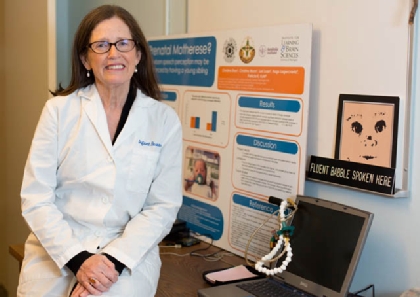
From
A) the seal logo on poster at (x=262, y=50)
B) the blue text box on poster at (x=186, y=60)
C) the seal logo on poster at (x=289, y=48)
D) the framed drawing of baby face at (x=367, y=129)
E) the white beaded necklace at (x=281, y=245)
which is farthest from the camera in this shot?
the blue text box on poster at (x=186, y=60)

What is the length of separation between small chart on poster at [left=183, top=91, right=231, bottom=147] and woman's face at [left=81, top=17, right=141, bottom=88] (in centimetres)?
56

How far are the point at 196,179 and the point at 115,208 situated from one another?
0.69 meters

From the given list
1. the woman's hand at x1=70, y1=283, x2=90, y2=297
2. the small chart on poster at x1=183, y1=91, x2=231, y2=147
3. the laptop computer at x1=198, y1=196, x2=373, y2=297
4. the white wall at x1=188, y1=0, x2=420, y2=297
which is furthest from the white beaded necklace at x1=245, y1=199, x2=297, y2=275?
the woman's hand at x1=70, y1=283, x2=90, y2=297

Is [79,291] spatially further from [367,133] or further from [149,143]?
[367,133]

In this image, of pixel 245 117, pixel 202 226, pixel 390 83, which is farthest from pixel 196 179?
pixel 390 83

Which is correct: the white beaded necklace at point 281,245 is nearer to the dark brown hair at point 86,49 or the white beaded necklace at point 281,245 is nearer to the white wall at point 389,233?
the white wall at point 389,233

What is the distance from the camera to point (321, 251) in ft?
4.95

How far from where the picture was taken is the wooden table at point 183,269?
1.63m

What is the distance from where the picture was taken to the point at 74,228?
1.50 meters

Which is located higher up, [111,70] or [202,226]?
[111,70]

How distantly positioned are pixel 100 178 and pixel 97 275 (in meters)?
0.28

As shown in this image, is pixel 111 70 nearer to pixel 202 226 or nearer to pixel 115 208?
A: pixel 115 208

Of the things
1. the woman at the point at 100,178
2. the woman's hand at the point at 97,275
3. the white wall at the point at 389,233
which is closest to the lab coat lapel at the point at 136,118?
the woman at the point at 100,178

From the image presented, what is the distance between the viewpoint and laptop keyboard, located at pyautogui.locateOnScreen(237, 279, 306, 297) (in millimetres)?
1496
